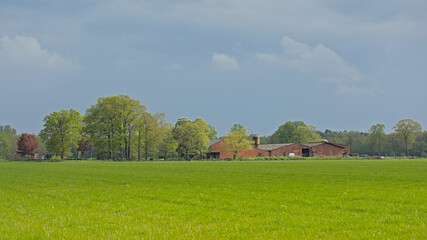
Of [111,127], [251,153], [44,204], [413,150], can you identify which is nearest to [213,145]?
[251,153]

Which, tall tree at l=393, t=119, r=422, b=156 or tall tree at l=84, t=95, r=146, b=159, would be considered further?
tall tree at l=393, t=119, r=422, b=156

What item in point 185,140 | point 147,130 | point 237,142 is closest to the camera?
point 147,130

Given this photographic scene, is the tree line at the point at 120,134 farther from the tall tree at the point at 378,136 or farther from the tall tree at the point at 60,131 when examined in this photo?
the tall tree at the point at 378,136

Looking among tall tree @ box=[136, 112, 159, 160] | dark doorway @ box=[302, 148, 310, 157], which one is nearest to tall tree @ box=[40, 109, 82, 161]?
tall tree @ box=[136, 112, 159, 160]

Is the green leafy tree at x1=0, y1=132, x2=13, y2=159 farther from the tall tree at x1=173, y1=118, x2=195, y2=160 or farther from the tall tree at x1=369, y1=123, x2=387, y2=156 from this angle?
the tall tree at x1=369, y1=123, x2=387, y2=156

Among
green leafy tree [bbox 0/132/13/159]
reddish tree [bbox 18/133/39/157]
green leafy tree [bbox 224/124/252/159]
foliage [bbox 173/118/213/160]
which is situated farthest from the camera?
green leafy tree [bbox 0/132/13/159]

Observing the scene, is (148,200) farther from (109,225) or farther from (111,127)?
(111,127)

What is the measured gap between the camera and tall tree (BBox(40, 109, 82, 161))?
103625mm

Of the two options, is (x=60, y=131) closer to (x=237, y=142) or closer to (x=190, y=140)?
(x=190, y=140)

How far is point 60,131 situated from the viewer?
345ft

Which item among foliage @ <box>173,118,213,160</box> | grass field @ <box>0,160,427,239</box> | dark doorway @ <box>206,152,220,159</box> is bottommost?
grass field @ <box>0,160,427,239</box>

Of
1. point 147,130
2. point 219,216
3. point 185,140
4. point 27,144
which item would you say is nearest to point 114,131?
point 147,130

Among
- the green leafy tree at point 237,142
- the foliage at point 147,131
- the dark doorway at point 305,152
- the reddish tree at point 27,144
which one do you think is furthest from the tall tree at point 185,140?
the reddish tree at point 27,144

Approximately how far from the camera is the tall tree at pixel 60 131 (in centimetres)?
10362
